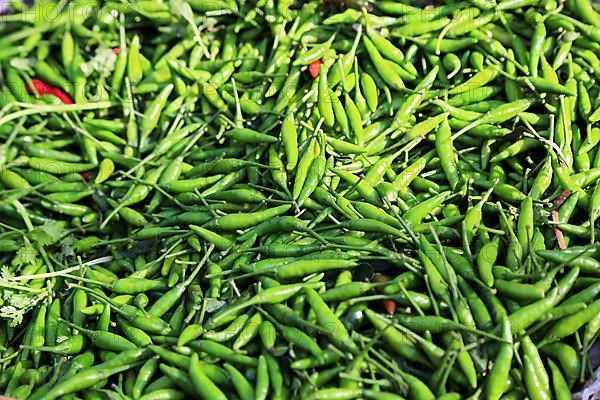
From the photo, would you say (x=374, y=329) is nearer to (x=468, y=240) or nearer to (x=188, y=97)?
(x=468, y=240)

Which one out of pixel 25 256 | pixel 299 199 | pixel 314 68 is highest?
pixel 314 68

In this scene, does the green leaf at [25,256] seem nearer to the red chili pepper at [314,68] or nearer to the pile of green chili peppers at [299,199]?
the pile of green chili peppers at [299,199]

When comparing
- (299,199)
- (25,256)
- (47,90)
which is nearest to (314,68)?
(299,199)

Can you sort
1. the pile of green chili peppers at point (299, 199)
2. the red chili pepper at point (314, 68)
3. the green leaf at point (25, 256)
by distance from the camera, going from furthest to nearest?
the red chili pepper at point (314, 68)
the green leaf at point (25, 256)
the pile of green chili peppers at point (299, 199)

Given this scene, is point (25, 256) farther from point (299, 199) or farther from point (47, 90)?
point (299, 199)

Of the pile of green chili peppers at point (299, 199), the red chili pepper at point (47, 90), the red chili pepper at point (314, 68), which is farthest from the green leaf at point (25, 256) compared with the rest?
the red chili pepper at point (314, 68)

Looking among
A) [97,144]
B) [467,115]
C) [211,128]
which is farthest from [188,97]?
[467,115]

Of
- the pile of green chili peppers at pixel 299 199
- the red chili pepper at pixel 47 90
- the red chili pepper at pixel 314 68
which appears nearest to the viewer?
the pile of green chili peppers at pixel 299 199
